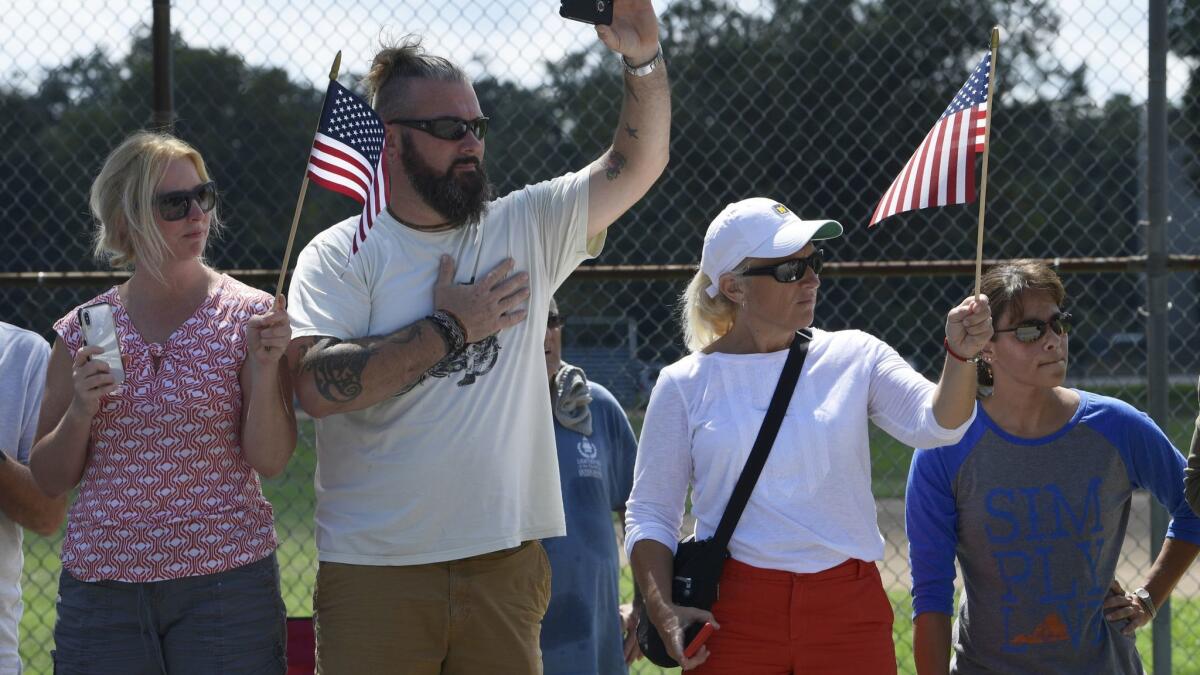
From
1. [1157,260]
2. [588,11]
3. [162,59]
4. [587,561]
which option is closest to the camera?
[588,11]

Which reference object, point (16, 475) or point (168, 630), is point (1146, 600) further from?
point (16, 475)

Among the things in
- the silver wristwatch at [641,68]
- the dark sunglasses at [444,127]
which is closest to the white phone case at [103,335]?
the dark sunglasses at [444,127]

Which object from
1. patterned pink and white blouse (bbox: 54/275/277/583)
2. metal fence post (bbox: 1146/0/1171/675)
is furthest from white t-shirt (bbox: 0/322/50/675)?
metal fence post (bbox: 1146/0/1171/675)

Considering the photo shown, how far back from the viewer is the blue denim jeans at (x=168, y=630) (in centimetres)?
293

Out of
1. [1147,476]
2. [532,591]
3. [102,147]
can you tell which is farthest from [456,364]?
[102,147]

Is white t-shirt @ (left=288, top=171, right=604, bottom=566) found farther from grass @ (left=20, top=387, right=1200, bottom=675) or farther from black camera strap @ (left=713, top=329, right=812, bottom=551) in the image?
grass @ (left=20, top=387, right=1200, bottom=675)

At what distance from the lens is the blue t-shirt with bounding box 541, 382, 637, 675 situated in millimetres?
3811

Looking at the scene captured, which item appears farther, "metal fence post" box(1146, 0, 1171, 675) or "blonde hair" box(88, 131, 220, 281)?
"metal fence post" box(1146, 0, 1171, 675)

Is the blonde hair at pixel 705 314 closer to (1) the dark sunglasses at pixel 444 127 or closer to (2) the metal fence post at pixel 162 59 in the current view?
(1) the dark sunglasses at pixel 444 127

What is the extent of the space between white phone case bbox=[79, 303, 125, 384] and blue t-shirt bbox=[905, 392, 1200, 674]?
194 centimetres

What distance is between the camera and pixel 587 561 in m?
3.88

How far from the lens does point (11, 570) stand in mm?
3334

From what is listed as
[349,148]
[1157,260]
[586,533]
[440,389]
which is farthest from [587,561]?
[1157,260]

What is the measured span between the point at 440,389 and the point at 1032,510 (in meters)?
1.49
